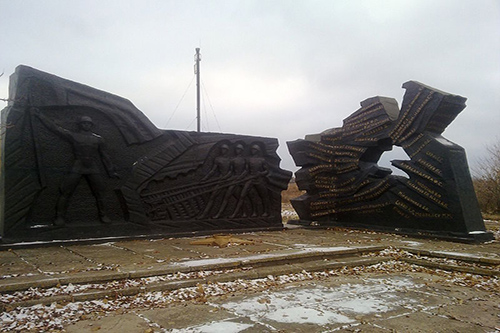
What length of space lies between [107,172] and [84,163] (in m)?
0.48

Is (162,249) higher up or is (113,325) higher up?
(162,249)

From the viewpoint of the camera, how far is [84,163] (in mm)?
7262

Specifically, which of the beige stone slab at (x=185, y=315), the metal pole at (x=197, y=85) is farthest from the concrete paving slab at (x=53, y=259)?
the metal pole at (x=197, y=85)

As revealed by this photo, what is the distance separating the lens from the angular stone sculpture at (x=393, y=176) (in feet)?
26.3

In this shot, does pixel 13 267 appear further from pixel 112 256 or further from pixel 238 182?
pixel 238 182

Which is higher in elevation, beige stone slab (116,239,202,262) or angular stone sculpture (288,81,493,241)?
angular stone sculpture (288,81,493,241)

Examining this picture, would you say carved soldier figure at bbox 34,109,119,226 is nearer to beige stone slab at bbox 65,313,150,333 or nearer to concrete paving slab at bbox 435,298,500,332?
beige stone slab at bbox 65,313,150,333

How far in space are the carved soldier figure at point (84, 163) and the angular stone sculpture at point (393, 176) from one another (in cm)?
587

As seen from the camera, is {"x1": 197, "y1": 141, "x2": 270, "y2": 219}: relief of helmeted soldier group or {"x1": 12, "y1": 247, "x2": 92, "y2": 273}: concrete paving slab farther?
{"x1": 197, "y1": 141, "x2": 270, "y2": 219}: relief of helmeted soldier group

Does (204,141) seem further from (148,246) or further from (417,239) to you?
(417,239)

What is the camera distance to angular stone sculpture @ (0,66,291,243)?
22.2 ft

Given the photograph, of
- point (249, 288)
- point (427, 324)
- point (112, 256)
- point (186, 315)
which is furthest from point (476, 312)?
point (112, 256)

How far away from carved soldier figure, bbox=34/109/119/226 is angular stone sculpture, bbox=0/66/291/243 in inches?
0.7

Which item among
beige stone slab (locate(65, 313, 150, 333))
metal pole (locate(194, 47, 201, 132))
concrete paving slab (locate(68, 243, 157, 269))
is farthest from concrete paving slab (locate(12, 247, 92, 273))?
metal pole (locate(194, 47, 201, 132))
